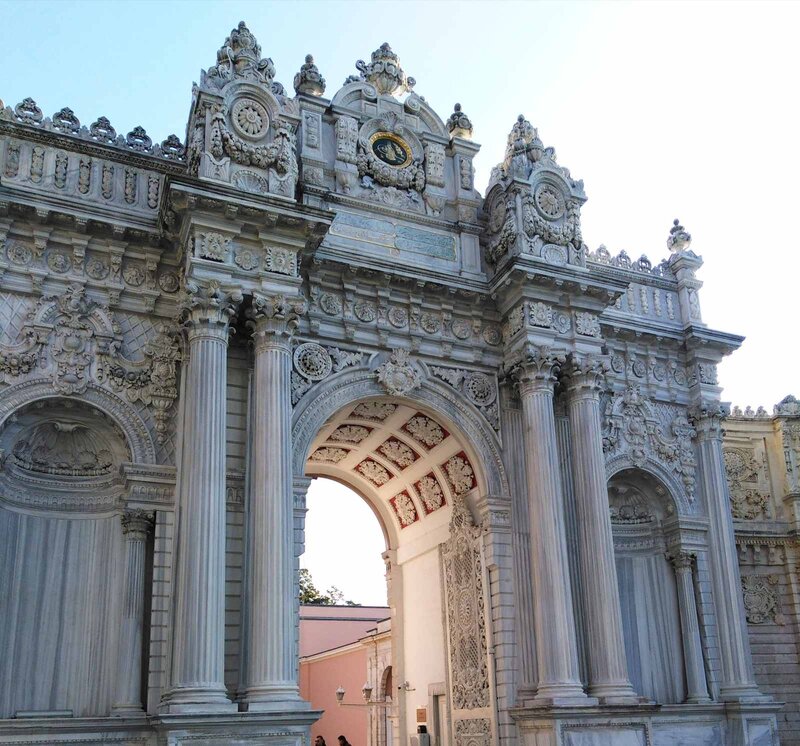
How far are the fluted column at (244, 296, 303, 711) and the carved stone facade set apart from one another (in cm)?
5

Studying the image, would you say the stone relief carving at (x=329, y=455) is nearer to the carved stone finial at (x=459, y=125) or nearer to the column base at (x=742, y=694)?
the carved stone finial at (x=459, y=125)

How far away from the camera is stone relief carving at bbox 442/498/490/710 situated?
18.1m

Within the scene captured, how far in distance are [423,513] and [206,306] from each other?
795cm

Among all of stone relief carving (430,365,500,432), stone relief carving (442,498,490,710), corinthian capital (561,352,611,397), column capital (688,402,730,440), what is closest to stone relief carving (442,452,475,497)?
stone relief carving (442,498,490,710)

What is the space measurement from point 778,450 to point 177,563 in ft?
57.5

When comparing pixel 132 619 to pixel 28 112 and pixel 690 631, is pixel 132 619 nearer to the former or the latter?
pixel 28 112

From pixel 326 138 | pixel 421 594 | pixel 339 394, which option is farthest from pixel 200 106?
pixel 421 594

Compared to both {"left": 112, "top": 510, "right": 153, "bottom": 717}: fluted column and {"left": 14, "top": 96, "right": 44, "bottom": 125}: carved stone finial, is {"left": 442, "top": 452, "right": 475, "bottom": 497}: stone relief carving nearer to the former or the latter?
{"left": 112, "top": 510, "right": 153, "bottom": 717}: fluted column

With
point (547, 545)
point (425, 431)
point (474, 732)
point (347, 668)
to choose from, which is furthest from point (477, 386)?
point (347, 668)

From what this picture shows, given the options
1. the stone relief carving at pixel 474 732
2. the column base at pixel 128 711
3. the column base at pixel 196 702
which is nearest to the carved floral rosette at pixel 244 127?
the column base at pixel 196 702

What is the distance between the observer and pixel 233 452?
16141 mm

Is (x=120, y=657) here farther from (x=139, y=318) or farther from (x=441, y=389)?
(x=441, y=389)

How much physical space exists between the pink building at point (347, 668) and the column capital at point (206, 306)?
1682 centimetres

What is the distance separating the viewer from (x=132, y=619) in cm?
1492
